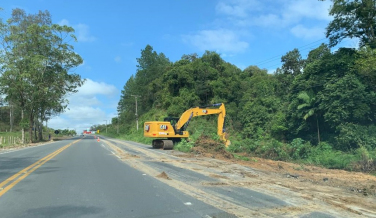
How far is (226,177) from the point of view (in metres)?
10.9

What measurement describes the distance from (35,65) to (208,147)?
31493 millimetres

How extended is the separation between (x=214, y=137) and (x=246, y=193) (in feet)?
50.7

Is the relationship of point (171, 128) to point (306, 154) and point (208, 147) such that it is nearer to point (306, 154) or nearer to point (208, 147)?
point (208, 147)

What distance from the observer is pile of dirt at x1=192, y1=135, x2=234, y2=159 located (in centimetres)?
2147

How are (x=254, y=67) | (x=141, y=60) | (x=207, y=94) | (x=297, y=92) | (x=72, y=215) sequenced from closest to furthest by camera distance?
(x=72, y=215) → (x=297, y=92) → (x=207, y=94) → (x=254, y=67) → (x=141, y=60)

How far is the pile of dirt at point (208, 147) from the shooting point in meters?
21.5

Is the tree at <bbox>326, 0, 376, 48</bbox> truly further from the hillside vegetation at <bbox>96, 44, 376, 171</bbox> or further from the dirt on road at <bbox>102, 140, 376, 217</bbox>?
the dirt on road at <bbox>102, 140, 376, 217</bbox>

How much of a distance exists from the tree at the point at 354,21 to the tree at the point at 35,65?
3807 centimetres

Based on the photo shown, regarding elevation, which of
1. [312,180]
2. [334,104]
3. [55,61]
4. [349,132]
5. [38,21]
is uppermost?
[38,21]

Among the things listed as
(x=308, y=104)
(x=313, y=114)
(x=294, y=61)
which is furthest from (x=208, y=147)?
(x=294, y=61)

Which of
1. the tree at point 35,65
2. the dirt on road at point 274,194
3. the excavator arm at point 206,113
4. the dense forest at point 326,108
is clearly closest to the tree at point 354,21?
the dense forest at point 326,108

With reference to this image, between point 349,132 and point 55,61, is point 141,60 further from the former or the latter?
point 349,132

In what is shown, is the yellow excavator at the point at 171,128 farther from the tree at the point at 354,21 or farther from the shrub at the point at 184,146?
the tree at the point at 354,21

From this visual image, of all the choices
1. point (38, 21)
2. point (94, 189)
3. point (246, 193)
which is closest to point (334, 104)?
point (246, 193)
